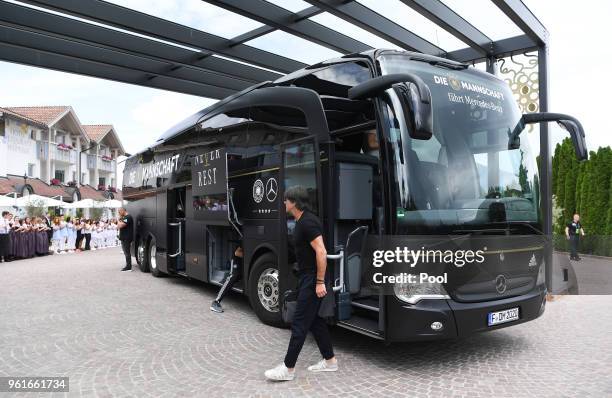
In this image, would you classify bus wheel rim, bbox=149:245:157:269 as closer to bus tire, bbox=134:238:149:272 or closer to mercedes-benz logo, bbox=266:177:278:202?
bus tire, bbox=134:238:149:272

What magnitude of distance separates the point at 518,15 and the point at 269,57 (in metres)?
4.41

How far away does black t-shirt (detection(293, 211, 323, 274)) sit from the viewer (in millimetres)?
4918

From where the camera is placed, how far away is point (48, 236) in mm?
21859

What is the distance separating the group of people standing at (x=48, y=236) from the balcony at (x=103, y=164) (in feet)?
81.3

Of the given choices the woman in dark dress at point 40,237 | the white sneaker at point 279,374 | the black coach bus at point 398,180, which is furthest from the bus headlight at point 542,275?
the woman in dark dress at point 40,237

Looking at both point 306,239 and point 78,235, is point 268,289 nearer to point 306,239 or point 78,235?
point 306,239

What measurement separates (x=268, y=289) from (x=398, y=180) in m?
2.87

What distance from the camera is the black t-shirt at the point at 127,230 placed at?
46.2 feet

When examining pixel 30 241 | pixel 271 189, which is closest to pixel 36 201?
pixel 30 241

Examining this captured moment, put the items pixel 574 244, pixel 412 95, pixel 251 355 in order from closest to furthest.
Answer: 1. pixel 412 95
2. pixel 251 355
3. pixel 574 244

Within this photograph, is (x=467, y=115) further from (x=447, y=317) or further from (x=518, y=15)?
(x=518, y=15)

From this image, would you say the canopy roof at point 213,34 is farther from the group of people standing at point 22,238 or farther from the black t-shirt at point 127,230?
the group of people standing at point 22,238

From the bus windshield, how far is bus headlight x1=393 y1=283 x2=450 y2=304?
545 mm

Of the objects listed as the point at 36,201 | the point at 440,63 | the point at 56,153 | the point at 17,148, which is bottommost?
Answer: the point at 36,201
